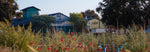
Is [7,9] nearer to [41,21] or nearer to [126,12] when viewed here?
[41,21]

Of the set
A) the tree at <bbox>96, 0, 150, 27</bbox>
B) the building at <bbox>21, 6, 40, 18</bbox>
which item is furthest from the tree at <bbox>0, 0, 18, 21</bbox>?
the tree at <bbox>96, 0, 150, 27</bbox>

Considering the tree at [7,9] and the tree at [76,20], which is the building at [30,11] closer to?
the tree at [76,20]

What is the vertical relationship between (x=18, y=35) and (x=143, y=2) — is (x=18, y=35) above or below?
below

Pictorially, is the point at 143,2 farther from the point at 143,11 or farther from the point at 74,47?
the point at 74,47

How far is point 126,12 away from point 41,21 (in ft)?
50.3

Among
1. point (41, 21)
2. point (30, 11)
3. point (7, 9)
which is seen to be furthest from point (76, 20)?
point (7, 9)

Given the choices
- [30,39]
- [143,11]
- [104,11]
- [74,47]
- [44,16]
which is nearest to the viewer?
[74,47]

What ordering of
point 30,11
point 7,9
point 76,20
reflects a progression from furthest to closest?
point 76,20 → point 30,11 → point 7,9

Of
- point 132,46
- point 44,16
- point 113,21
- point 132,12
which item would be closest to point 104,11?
point 113,21

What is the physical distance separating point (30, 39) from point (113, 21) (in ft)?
71.2

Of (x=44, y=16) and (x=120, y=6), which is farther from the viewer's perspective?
(x=44, y=16)

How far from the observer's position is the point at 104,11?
→ 27328mm

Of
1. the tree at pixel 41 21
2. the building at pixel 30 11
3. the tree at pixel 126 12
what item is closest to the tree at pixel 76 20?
the tree at pixel 41 21

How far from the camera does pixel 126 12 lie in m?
25.8
